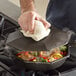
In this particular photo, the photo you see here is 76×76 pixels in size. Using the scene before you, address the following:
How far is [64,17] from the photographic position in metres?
0.81

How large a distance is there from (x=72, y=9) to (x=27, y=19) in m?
0.19

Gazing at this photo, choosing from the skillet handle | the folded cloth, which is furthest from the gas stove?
the folded cloth

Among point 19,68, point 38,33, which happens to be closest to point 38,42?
point 38,33

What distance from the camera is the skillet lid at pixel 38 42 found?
62 cm

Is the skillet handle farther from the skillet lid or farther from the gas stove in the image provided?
the skillet lid

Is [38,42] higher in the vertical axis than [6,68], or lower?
higher

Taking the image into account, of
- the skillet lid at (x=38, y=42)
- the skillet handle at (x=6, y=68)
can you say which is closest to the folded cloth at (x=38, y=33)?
the skillet lid at (x=38, y=42)

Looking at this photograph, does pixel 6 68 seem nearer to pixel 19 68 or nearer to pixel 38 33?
pixel 19 68

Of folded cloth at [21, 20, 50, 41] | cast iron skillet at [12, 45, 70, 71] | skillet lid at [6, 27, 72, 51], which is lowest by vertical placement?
cast iron skillet at [12, 45, 70, 71]

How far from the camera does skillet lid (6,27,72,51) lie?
620 millimetres

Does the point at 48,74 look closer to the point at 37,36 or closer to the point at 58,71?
the point at 58,71

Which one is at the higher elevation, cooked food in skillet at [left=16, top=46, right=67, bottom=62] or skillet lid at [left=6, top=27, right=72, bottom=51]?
skillet lid at [left=6, top=27, right=72, bottom=51]

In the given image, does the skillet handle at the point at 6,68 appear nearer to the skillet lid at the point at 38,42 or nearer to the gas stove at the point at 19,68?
the gas stove at the point at 19,68

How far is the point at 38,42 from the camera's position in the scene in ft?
2.11
